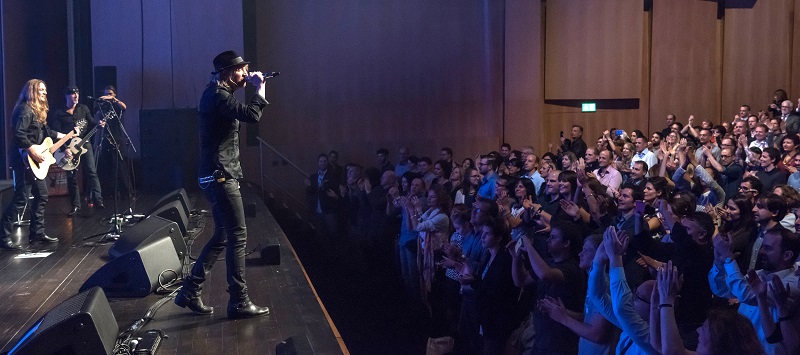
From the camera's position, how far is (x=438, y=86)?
39.3 feet

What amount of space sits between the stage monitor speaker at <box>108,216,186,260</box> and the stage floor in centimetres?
27

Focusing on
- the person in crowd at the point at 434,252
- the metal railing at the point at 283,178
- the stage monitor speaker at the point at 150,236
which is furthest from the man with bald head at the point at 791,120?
the stage monitor speaker at the point at 150,236

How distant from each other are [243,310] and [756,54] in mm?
9887

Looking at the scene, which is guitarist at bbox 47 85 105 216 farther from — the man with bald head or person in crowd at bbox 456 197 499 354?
the man with bald head

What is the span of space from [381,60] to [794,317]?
9143 mm

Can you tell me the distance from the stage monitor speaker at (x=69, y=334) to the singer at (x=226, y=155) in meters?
0.78

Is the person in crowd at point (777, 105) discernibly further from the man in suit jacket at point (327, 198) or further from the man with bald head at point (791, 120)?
the man in suit jacket at point (327, 198)

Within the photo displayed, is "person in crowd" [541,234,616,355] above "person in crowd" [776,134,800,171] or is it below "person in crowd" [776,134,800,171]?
below

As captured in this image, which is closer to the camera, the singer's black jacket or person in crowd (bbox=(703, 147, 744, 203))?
the singer's black jacket

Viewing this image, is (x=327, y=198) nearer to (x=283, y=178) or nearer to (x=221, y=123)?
(x=283, y=178)

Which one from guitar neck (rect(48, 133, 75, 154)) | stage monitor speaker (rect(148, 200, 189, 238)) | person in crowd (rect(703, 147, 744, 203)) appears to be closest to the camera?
stage monitor speaker (rect(148, 200, 189, 238))

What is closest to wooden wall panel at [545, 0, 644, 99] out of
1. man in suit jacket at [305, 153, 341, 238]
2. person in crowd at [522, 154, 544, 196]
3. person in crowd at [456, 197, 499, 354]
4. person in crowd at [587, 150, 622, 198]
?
man in suit jacket at [305, 153, 341, 238]

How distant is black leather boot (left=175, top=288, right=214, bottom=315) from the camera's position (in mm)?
4023

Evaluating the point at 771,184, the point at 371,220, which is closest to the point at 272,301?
the point at 371,220
